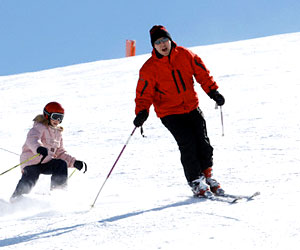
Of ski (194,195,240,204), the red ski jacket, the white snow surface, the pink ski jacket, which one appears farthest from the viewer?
the pink ski jacket

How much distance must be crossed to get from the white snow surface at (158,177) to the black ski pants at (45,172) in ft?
0.43

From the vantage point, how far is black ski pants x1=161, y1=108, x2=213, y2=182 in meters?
4.05

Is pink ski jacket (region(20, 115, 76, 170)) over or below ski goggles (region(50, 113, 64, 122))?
below

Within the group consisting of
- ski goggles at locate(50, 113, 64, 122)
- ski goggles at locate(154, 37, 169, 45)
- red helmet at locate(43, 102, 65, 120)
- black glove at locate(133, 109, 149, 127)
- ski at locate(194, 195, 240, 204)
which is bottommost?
ski at locate(194, 195, 240, 204)

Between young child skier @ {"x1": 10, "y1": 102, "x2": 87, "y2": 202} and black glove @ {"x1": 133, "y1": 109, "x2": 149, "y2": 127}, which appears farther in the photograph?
young child skier @ {"x1": 10, "y1": 102, "x2": 87, "y2": 202}

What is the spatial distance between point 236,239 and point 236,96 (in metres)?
7.77

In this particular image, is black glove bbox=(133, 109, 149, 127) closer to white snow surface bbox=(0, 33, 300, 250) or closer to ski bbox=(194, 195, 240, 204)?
white snow surface bbox=(0, 33, 300, 250)

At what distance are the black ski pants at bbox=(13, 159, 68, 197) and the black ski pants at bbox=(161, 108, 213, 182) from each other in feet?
4.23

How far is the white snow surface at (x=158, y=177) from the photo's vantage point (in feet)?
9.48

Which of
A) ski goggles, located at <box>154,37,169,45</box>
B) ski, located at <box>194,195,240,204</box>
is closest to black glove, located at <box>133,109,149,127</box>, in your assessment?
ski goggles, located at <box>154,37,169,45</box>

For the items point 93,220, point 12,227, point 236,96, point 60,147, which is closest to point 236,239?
point 93,220

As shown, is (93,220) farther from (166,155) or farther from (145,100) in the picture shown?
(166,155)

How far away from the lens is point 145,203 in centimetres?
394

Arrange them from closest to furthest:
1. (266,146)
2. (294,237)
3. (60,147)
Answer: (294,237) < (60,147) < (266,146)
